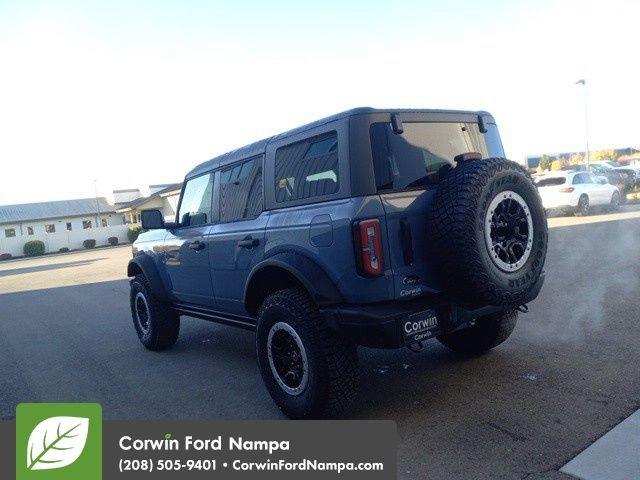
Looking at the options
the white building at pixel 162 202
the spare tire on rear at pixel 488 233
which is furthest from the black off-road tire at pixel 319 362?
the white building at pixel 162 202

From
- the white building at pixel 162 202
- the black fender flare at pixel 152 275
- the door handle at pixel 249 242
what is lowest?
the white building at pixel 162 202

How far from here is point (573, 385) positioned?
3.90 m

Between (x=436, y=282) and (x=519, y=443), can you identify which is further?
(x=436, y=282)

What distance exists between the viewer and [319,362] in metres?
3.43

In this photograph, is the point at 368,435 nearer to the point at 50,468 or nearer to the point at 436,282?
the point at 436,282

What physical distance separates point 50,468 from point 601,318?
17.3 ft

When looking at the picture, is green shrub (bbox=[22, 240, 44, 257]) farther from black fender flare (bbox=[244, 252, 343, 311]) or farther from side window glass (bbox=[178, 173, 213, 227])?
black fender flare (bbox=[244, 252, 343, 311])

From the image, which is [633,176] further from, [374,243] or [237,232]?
[374,243]

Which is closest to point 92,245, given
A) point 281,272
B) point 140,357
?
point 140,357

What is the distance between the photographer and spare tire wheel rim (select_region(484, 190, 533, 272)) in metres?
3.37

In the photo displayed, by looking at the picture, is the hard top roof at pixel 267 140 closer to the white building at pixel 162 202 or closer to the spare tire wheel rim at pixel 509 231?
the spare tire wheel rim at pixel 509 231

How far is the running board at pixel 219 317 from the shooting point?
452 cm

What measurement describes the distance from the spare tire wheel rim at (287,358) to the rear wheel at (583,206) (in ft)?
52.1

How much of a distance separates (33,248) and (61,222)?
1435 cm
